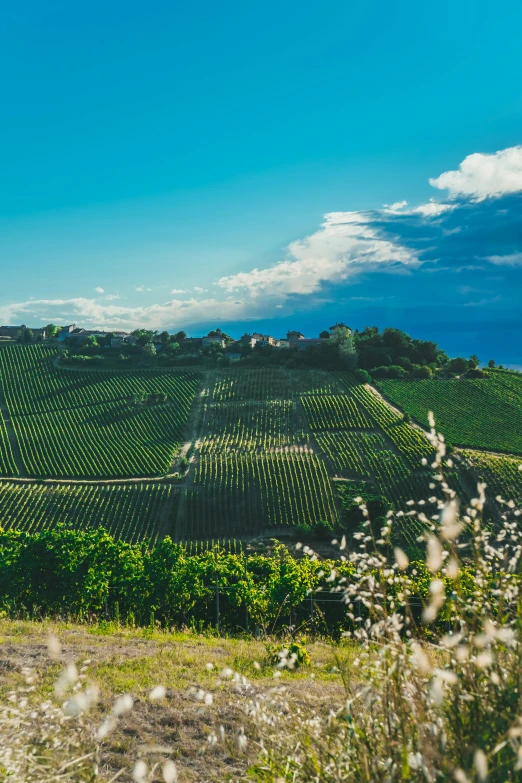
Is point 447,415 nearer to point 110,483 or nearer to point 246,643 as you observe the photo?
point 110,483

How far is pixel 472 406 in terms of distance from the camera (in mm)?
81750

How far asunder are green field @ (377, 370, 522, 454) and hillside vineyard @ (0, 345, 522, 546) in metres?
0.28

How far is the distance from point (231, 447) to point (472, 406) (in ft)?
123

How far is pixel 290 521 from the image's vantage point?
178 ft

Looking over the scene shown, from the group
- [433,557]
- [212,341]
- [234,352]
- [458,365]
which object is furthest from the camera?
[212,341]

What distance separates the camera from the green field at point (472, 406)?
6981 centimetres

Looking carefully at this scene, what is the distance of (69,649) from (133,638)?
206 cm

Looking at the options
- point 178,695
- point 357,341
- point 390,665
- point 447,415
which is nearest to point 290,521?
point 447,415

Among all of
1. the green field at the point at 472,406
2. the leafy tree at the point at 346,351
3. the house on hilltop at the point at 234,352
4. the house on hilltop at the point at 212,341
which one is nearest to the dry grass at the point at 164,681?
the green field at the point at 472,406

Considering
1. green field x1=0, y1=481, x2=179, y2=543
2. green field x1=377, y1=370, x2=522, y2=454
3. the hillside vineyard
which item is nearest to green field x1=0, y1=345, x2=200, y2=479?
the hillside vineyard

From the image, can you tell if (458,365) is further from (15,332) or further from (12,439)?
(15,332)

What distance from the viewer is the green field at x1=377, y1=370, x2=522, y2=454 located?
69.8 m

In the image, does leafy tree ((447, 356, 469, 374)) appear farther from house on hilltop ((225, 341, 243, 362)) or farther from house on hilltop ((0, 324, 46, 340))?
A: house on hilltop ((0, 324, 46, 340))

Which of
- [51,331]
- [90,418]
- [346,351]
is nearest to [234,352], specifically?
[346,351]
